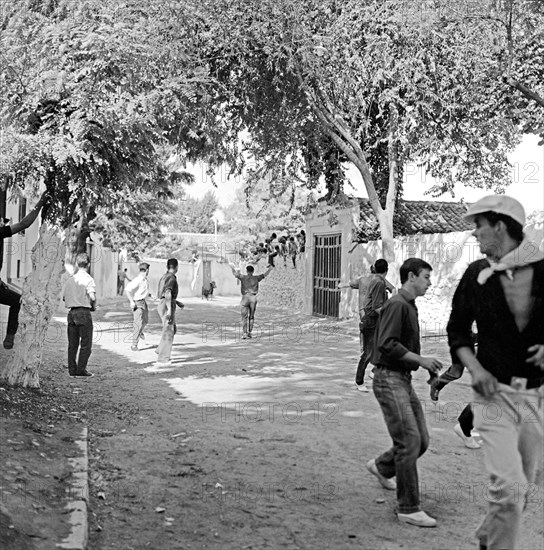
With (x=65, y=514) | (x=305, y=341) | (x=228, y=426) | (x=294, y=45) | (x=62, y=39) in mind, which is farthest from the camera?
(x=305, y=341)

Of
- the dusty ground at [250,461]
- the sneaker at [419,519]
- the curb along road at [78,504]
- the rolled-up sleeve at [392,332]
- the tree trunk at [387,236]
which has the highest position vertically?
the tree trunk at [387,236]

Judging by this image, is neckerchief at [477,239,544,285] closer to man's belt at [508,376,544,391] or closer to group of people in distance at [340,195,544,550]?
group of people in distance at [340,195,544,550]

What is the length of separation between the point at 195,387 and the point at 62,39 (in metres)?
4.86

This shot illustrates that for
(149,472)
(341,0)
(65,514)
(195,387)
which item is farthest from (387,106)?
(65,514)

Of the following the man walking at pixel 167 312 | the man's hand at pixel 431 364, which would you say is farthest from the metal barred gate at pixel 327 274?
the man's hand at pixel 431 364

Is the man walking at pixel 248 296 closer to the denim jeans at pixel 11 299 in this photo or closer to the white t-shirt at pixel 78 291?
the white t-shirt at pixel 78 291

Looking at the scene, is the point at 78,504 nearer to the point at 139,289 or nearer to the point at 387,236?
the point at 139,289

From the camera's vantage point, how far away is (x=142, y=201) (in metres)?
23.9

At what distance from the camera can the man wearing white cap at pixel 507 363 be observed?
12.2 feet

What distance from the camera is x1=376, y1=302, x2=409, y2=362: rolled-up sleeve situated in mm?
5254

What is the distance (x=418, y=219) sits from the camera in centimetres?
2681

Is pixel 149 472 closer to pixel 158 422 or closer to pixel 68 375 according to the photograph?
pixel 158 422

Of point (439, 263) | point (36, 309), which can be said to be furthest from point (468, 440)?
point (439, 263)

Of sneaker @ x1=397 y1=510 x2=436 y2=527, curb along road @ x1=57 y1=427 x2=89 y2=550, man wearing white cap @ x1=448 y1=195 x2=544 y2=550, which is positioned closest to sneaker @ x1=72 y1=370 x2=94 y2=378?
curb along road @ x1=57 y1=427 x2=89 y2=550
